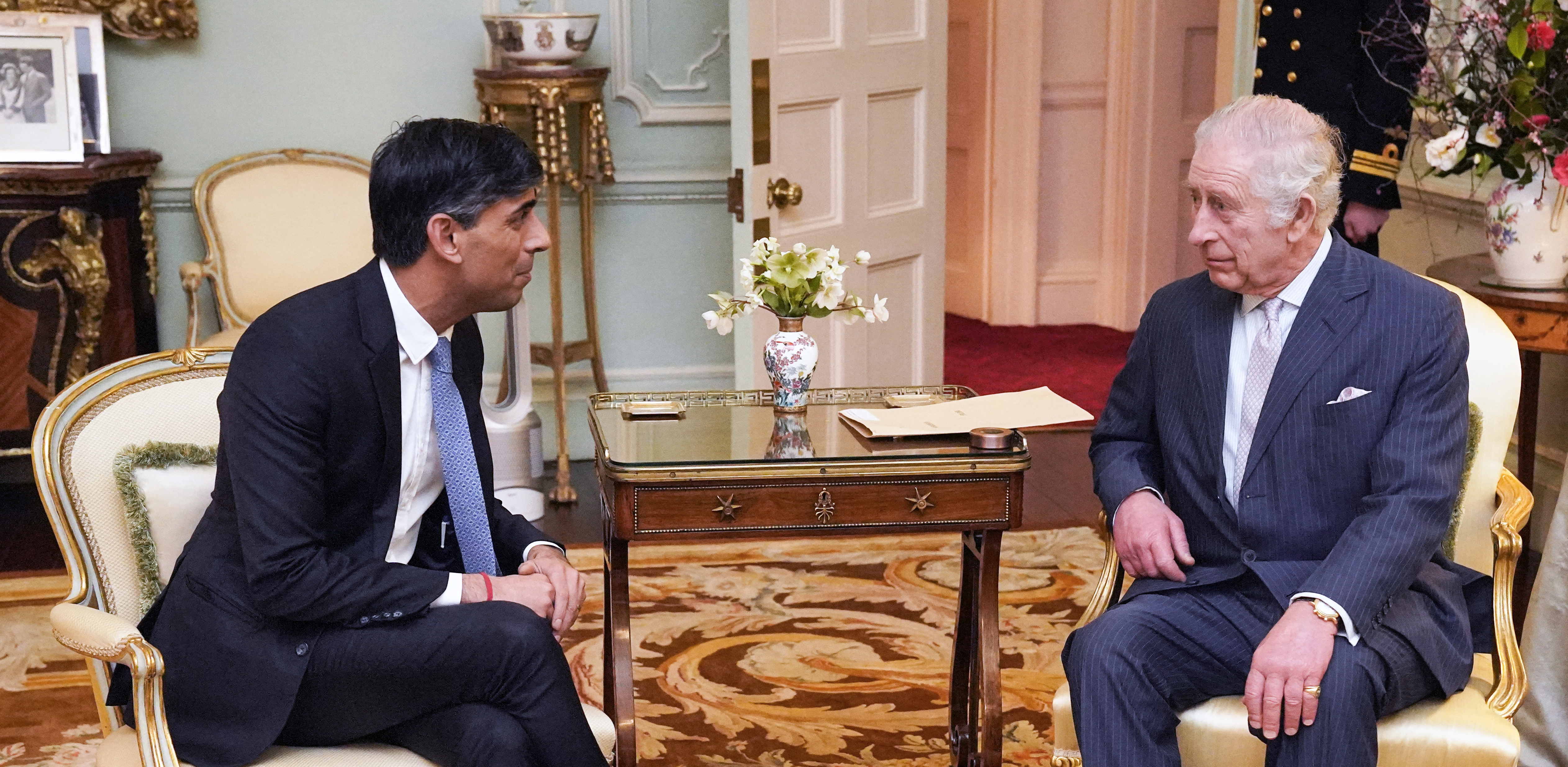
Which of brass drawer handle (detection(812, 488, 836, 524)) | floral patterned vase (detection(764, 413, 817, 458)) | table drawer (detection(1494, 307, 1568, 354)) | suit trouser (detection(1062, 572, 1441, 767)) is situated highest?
table drawer (detection(1494, 307, 1568, 354))

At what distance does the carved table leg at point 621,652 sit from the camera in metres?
2.42

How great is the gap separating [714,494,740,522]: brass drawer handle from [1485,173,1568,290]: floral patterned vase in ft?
5.83

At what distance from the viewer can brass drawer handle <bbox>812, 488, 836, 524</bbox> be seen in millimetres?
2416

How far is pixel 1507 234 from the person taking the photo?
3.14 metres

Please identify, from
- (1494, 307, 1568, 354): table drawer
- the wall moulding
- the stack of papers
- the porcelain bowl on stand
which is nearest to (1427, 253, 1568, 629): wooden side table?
(1494, 307, 1568, 354): table drawer

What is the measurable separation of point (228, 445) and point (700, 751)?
53.2 inches

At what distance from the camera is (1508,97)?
10.0 feet

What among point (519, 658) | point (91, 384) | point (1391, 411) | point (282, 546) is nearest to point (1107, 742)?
point (1391, 411)

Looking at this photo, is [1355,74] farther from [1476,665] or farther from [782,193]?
[1476,665]

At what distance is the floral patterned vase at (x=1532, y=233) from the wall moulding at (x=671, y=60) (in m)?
2.60

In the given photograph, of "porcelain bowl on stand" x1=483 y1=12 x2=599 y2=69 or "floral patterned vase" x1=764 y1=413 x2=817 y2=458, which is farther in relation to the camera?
"porcelain bowl on stand" x1=483 y1=12 x2=599 y2=69

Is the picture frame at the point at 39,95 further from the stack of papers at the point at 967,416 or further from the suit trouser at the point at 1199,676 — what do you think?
the suit trouser at the point at 1199,676

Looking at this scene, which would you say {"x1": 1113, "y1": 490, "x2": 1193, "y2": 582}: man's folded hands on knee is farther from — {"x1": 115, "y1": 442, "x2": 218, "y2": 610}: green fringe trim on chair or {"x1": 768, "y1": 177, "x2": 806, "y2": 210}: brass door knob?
{"x1": 768, "y1": 177, "x2": 806, "y2": 210}: brass door knob

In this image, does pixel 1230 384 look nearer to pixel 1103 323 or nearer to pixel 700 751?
pixel 700 751
